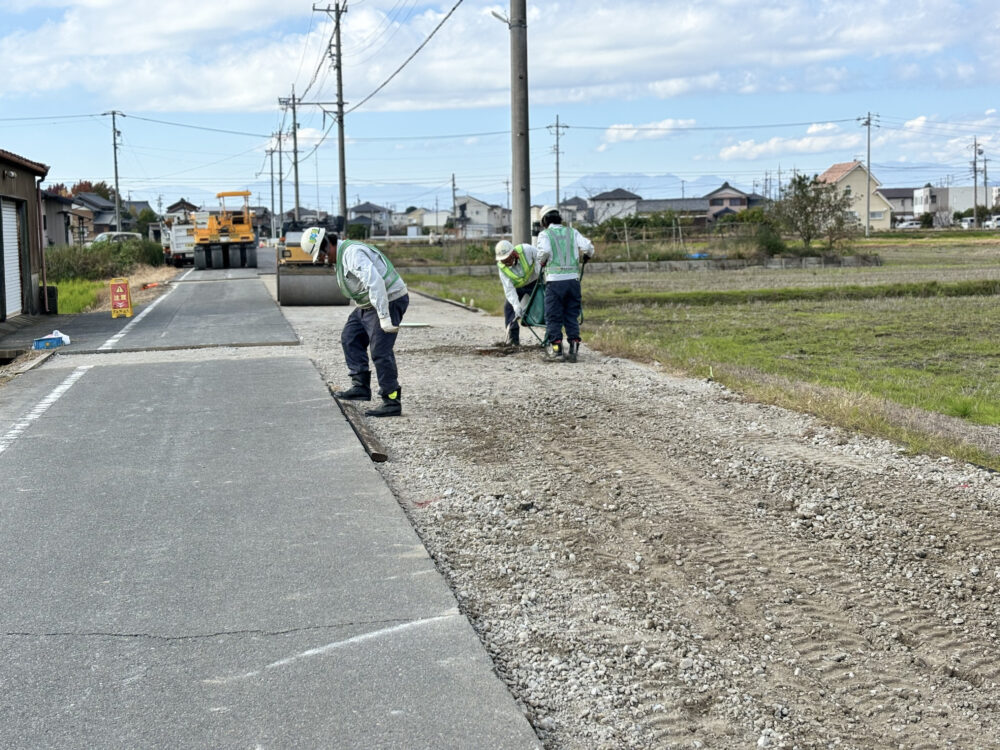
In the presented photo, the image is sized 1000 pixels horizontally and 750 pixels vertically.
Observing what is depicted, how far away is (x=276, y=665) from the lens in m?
4.25

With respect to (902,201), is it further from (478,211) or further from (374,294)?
(374,294)

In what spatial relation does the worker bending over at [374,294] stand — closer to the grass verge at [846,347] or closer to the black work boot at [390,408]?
the black work boot at [390,408]

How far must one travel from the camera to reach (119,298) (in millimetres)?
21000

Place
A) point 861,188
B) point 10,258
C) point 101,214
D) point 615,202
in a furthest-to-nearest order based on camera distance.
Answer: point 615,202
point 861,188
point 101,214
point 10,258

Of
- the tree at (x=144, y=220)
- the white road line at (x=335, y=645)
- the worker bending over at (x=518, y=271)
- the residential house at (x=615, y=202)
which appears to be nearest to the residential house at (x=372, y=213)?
the residential house at (x=615, y=202)

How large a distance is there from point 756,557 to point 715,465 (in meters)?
2.12

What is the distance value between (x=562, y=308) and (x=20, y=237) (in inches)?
519

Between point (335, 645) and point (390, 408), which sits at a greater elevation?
point (390, 408)

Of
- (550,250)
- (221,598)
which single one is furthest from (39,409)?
(221,598)

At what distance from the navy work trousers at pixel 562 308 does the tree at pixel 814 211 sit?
132 ft

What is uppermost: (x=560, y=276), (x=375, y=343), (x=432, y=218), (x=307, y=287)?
(x=432, y=218)

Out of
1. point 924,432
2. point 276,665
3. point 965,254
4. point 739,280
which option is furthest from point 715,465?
point 965,254

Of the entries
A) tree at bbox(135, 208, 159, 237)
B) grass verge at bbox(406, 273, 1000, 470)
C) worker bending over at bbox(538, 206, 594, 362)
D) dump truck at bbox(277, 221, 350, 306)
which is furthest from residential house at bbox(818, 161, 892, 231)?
worker bending over at bbox(538, 206, 594, 362)

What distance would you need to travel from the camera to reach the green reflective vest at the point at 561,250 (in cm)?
1308
